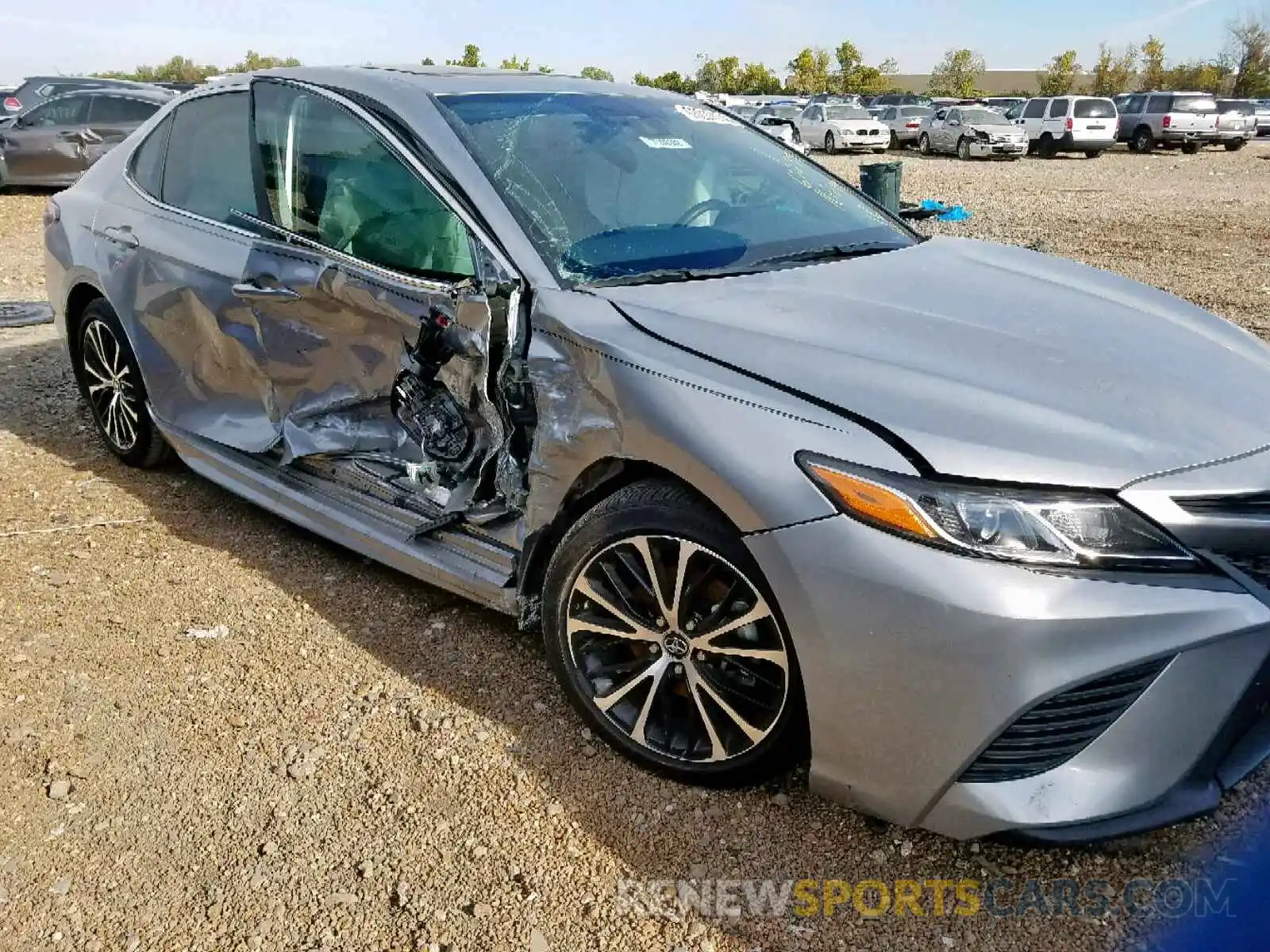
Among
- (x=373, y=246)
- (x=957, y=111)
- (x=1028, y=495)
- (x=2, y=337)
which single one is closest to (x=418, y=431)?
(x=373, y=246)

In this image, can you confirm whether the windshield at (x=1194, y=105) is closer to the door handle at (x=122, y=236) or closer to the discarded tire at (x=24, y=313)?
the discarded tire at (x=24, y=313)

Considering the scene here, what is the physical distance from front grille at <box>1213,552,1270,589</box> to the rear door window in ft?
94.9

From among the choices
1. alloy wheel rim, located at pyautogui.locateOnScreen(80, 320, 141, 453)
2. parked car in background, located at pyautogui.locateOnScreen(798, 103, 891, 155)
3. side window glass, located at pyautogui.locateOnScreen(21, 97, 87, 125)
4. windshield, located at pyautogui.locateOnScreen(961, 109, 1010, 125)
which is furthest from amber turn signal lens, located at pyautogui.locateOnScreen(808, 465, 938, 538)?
parked car in background, located at pyautogui.locateOnScreen(798, 103, 891, 155)

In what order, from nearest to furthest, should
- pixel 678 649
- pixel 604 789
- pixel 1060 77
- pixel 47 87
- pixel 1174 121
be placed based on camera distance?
1. pixel 678 649
2. pixel 604 789
3. pixel 47 87
4. pixel 1174 121
5. pixel 1060 77

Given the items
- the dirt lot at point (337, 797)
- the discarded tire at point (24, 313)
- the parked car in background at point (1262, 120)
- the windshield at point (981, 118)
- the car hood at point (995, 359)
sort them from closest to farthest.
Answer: the car hood at point (995, 359) → the dirt lot at point (337, 797) → the discarded tire at point (24, 313) → the windshield at point (981, 118) → the parked car in background at point (1262, 120)

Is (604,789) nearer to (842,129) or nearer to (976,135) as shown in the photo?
(976,135)

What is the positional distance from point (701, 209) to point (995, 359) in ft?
3.81

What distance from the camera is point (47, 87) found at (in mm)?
16203

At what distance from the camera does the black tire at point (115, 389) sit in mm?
4453

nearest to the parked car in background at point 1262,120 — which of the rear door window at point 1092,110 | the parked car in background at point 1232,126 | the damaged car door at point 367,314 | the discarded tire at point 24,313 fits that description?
the parked car in background at point 1232,126

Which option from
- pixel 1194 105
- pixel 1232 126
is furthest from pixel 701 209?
pixel 1232 126

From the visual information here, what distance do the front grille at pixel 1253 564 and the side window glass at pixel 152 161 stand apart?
3940 mm

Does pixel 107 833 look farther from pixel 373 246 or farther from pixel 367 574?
pixel 373 246

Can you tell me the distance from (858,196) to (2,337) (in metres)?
6.07
